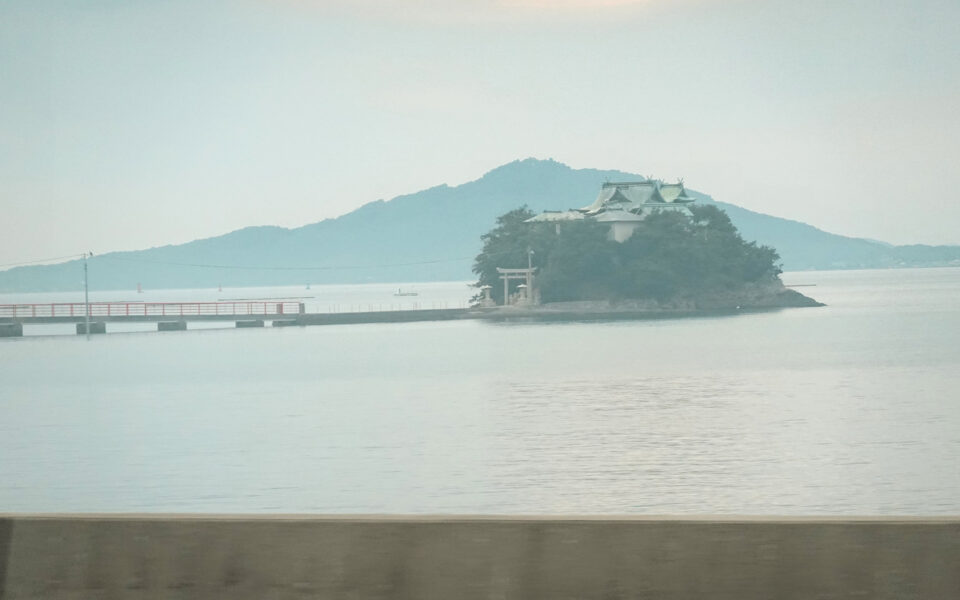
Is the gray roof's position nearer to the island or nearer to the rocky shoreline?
the island

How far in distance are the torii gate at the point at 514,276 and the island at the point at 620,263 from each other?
10cm

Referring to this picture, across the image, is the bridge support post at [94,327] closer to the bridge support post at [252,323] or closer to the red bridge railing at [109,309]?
the red bridge railing at [109,309]

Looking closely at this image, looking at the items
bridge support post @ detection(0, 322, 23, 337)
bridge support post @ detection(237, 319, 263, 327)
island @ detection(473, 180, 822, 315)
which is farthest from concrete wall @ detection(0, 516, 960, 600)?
bridge support post @ detection(237, 319, 263, 327)

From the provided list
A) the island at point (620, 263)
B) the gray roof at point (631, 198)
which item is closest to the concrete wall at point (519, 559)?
the island at point (620, 263)

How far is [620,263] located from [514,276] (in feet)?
28.0

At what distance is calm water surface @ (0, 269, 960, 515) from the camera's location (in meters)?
20.1

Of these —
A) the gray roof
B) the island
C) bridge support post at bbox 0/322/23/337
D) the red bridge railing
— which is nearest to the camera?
bridge support post at bbox 0/322/23/337

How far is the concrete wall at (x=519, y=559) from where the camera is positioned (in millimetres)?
3760

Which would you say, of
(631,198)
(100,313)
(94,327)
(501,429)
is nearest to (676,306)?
(631,198)

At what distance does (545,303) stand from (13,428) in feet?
204

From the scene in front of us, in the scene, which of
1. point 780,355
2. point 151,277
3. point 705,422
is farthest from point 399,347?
point 151,277

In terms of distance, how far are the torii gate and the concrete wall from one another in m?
85.5

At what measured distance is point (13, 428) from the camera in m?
33.8

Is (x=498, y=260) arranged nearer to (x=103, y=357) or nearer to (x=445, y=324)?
(x=445, y=324)
